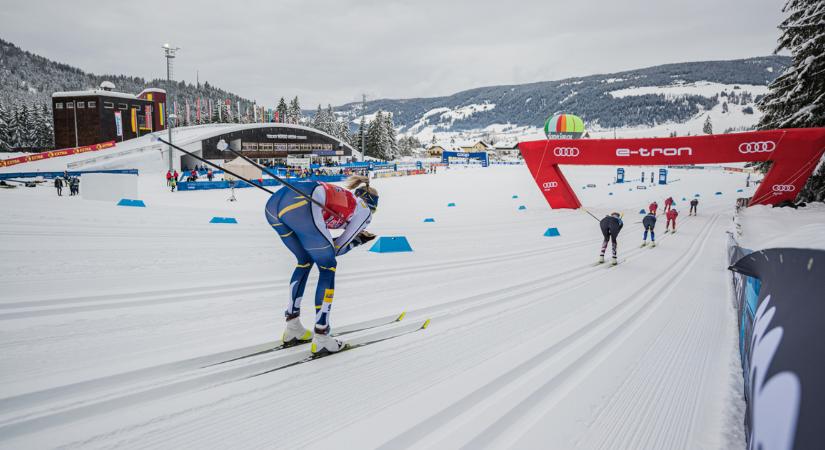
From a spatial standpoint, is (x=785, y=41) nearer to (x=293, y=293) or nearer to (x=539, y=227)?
(x=539, y=227)

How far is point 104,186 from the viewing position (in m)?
16.1

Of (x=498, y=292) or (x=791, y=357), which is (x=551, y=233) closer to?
(x=498, y=292)

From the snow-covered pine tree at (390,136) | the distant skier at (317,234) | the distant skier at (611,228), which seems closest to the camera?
the distant skier at (317,234)

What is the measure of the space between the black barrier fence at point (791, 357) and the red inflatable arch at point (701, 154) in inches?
746

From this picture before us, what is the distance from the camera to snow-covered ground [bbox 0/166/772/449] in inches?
104

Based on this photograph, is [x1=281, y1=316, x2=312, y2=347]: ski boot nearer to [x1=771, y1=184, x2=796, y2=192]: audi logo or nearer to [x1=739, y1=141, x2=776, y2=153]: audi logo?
[x1=739, y1=141, x2=776, y2=153]: audi logo

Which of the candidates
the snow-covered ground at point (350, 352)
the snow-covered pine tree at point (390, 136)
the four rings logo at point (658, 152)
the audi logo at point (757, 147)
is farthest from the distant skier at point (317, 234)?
the snow-covered pine tree at point (390, 136)

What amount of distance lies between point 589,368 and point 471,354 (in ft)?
3.71

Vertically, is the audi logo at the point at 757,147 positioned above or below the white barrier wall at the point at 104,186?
above

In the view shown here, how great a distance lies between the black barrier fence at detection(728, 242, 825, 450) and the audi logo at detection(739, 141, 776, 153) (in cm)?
2072

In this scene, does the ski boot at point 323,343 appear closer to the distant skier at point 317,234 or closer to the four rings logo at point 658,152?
the distant skier at point 317,234

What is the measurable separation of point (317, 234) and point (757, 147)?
72.8ft

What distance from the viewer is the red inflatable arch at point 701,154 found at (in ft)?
56.7

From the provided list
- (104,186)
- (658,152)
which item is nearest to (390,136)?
(658,152)
